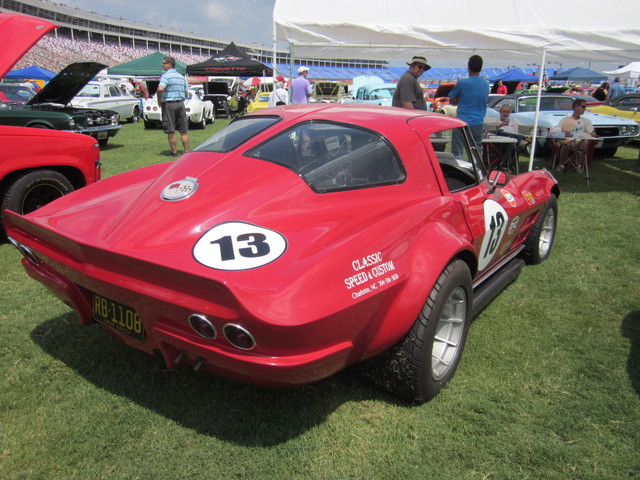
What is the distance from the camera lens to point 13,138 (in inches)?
163

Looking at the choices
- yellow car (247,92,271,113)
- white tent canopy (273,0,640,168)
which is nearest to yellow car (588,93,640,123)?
white tent canopy (273,0,640,168)

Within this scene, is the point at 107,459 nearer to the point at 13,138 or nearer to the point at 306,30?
the point at 13,138

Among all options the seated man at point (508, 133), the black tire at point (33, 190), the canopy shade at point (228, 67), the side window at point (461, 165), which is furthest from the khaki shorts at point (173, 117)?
the canopy shade at point (228, 67)

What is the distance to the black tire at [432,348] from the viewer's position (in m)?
2.16

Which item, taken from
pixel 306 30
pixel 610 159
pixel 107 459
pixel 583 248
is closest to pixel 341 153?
pixel 107 459

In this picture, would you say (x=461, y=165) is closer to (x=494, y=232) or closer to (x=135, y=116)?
(x=494, y=232)

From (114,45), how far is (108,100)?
237ft

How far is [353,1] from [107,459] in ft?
24.6

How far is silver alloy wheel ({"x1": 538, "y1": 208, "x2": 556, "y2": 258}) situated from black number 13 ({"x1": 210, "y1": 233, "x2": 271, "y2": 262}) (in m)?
3.40

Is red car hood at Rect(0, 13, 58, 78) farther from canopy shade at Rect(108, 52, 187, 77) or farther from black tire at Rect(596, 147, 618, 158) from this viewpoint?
canopy shade at Rect(108, 52, 187, 77)

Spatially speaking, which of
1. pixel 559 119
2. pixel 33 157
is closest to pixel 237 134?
pixel 33 157

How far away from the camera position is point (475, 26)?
7.17 meters

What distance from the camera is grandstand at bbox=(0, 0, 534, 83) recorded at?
56919 millimetres

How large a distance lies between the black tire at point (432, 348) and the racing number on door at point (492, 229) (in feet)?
1.66
